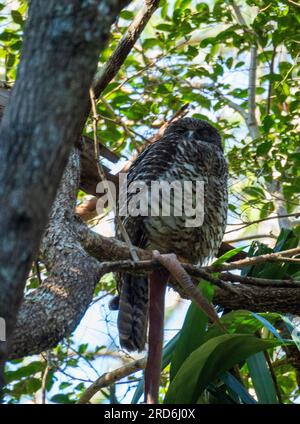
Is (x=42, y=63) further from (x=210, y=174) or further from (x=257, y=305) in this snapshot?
(x=210, y=174)

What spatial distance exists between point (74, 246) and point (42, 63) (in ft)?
4.14

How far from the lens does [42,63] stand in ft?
4.26

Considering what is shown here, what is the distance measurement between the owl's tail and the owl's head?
0.97 meters

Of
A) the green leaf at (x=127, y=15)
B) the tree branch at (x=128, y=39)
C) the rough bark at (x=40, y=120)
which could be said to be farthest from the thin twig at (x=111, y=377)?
the green leaf at (x=127, y=15)

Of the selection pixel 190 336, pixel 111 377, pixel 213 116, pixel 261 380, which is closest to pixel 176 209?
pixel 111 377

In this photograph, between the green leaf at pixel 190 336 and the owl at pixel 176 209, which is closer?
the green leaf at pixel 190 336

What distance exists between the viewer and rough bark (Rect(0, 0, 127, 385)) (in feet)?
4.10

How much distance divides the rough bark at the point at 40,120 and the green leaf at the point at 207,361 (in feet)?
4.71

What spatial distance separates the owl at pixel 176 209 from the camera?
406 cm

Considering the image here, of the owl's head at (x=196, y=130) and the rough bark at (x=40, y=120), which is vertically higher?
the owl's head at (x=196, y=130)

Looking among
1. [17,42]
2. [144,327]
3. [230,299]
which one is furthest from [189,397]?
[17,42]

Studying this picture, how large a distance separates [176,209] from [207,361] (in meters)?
1.45

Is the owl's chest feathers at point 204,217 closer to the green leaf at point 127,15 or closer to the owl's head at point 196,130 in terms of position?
the owl's head at point 196,130

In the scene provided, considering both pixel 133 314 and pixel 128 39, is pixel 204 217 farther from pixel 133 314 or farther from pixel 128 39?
pixel 128 39
